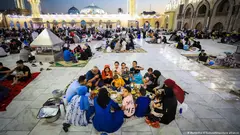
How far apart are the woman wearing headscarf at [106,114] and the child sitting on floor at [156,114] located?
0.65m

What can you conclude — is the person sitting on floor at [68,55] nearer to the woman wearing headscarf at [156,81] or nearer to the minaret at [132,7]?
the woman wearing headscarf at [156,81]

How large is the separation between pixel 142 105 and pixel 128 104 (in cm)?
37

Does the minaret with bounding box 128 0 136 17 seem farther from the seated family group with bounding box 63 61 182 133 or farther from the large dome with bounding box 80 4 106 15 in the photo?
the seated family group with bounding box 63 61 182 133

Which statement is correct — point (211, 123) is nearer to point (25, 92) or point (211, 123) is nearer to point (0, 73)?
point (25, 92)

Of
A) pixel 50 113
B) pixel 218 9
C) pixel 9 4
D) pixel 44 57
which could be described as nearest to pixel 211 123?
pixel 50 113

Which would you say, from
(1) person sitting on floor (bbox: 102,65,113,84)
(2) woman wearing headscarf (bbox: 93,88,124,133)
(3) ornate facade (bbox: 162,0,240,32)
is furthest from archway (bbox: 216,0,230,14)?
(2) woman wearing headscarf (bbox: 93,88,124,133)

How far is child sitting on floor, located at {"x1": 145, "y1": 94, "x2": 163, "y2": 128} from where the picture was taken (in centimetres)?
285

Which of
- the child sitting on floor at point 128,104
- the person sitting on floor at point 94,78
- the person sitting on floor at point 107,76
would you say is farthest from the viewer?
the person sitting on floor at point 107,76

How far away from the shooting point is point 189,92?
171 inches

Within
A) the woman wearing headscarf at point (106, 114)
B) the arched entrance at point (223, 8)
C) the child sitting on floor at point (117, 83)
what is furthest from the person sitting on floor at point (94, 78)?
the arched entrance at point (223, 8)

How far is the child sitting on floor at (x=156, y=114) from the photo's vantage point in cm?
285

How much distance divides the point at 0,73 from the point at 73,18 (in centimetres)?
4651

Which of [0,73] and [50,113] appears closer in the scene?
[50,113]

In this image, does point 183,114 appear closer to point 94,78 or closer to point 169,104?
point 169,104
